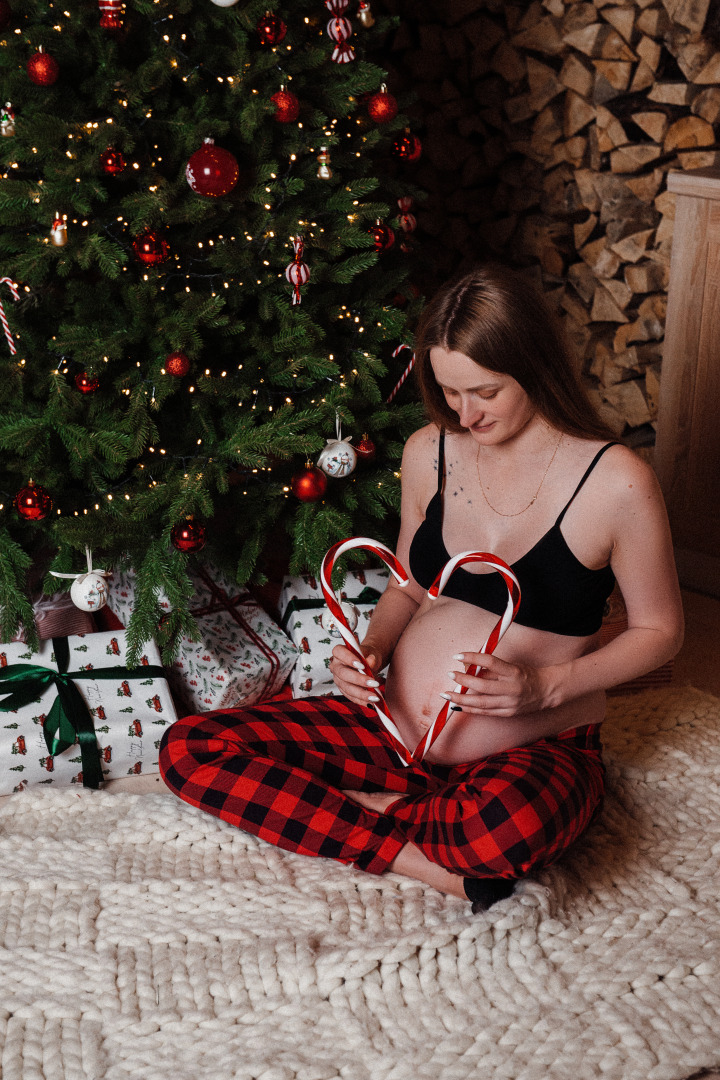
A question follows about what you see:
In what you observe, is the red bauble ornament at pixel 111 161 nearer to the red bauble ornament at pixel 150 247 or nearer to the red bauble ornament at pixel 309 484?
the red bauble ornament at pixel 150 247

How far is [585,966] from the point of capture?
4.83ft

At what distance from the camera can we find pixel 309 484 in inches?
81.0

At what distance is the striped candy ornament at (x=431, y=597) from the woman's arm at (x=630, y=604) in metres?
0.07

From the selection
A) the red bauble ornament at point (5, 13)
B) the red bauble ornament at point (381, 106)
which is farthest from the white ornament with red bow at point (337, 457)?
the red bauble ornament at point (5, 13)

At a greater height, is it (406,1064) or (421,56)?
(421,56)

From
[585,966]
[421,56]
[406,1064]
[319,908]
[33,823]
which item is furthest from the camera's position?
[421,56]

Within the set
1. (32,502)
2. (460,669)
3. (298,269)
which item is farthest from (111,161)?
(460,669)

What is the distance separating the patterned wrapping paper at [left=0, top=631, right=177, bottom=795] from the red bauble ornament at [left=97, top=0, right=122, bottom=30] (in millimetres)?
1153

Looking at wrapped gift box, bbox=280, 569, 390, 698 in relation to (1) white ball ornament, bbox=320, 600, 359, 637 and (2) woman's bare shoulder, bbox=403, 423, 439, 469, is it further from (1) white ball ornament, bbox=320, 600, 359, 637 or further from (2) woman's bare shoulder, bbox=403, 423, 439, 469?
(2) woman's bare shoulder, bbox=403, 423, 439, 469

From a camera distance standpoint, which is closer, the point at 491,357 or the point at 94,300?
the point at 491,357

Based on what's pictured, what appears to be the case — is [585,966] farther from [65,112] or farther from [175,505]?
[65,112]

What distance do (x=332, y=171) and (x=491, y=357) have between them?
770mm

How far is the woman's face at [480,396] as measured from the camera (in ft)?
4.98

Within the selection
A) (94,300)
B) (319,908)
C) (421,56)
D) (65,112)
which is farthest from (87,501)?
(421,56)
